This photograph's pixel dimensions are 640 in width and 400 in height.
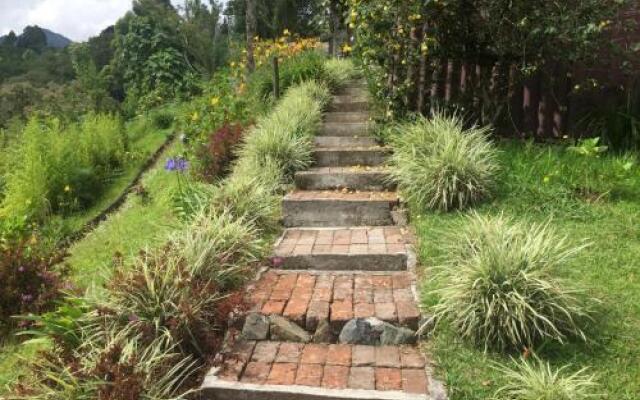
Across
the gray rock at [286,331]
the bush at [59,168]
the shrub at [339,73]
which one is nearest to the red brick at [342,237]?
the gray rock at [286,331]

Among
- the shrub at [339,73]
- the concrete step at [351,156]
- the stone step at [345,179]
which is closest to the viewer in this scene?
the stone step at [345,179]

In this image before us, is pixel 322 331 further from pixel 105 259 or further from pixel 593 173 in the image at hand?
pixel 593 173

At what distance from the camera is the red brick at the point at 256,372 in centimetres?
296

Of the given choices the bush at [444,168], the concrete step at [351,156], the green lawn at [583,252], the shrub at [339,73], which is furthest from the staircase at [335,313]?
the shrub at [339,73]

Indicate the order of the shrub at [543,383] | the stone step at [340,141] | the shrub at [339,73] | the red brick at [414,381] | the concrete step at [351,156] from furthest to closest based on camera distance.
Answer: the shrub at [339,73] → the stone step at [340,141] → the concrete step at [351,156] → the red brick at [414,381] → the shrub at [543,383]

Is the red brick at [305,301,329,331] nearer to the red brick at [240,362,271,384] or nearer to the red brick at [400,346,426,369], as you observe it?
the red brick at [240,362,271,384]

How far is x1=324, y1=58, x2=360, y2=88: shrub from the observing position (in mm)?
9017

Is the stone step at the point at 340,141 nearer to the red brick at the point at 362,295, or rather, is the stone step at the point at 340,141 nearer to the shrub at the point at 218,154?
the shrub at the point at 218,154

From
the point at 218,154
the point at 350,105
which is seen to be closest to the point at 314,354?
the point at 218,154

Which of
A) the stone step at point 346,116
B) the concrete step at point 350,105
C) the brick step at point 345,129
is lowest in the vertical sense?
the brick step at point 345,129

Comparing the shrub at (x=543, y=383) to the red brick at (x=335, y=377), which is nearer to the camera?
the shrub at (x=543, y=383)

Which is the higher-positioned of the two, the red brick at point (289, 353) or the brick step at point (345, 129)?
the brick step at point (345, 129)

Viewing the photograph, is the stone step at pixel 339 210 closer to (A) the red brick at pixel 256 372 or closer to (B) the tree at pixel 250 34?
(A) the red brick at pixel 256 372

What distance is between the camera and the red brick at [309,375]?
2.90 metres
